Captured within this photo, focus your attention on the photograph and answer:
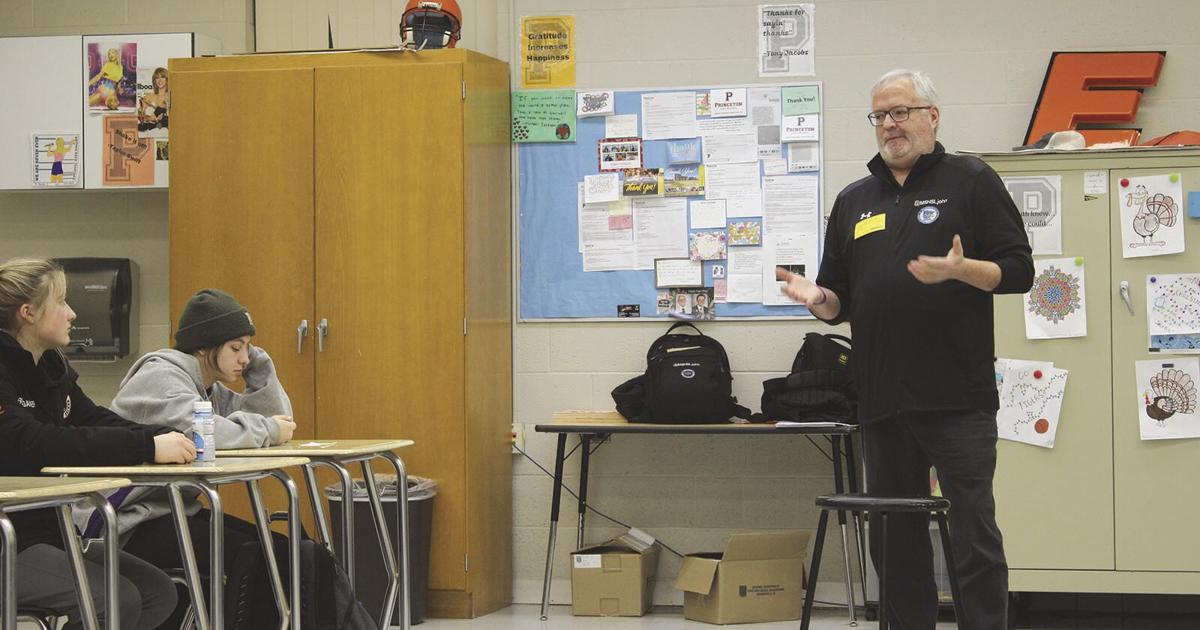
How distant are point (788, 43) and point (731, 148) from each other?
47cm

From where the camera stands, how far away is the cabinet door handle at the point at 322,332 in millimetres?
4809

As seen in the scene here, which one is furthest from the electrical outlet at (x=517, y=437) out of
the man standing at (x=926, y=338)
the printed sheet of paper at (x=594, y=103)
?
the man standing at (x=926, y=338)

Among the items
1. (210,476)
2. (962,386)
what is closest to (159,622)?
(210,476)

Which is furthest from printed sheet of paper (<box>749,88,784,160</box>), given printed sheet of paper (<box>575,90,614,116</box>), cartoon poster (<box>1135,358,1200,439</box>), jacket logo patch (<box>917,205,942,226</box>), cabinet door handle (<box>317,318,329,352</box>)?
Answer: jacket logo patch (<box>917,205,942,226</box>)

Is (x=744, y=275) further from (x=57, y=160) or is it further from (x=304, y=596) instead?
(x=57, y=160)

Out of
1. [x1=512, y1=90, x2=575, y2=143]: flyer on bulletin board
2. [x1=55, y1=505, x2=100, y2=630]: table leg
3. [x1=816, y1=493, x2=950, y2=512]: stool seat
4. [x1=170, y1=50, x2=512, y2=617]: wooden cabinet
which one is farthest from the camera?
[x1=512, y1=90, x2=575, y2=143]: flyer on bulletin board

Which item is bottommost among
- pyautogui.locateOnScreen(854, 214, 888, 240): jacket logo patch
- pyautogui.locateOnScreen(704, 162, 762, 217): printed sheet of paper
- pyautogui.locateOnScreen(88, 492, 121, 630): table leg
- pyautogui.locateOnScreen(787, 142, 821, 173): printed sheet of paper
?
pyautogui.locateOnScreen(88, 492, 121, 630): table leg

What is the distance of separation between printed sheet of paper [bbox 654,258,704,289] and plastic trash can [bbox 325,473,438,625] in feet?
3.99

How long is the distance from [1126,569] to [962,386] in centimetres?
175

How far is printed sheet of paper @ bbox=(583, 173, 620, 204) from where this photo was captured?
5168mm

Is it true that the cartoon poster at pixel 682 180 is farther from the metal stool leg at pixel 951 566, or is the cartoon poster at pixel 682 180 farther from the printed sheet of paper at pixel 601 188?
the metal stool leg at pixel 951 566

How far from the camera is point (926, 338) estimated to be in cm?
300

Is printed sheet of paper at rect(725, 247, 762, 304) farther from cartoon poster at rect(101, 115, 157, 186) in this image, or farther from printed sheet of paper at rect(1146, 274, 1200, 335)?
cartoon poster at rect(101, 115, 157, 186)

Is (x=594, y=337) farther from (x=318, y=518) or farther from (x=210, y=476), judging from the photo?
(x=210, y=476)
